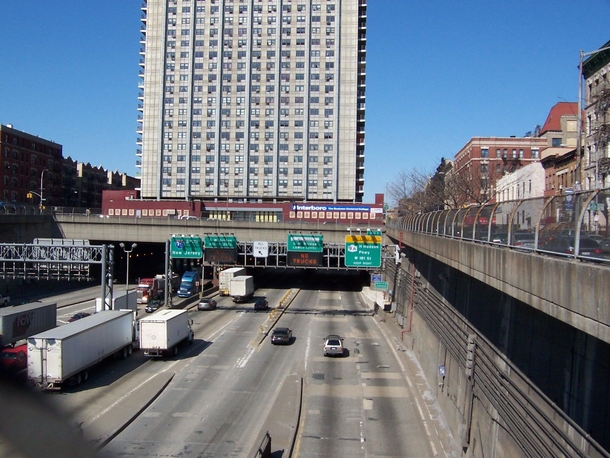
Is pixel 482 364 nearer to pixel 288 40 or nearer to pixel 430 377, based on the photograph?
pixel 430 377

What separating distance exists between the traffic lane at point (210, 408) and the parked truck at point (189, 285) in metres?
22.8

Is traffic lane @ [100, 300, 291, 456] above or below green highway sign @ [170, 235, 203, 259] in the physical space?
below

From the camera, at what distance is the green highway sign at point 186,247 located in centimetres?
4528

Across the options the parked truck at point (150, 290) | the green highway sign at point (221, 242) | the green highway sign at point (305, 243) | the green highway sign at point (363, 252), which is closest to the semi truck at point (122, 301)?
the green highway sign at point (221, 242)

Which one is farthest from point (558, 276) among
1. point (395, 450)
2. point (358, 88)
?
point (358, 88)

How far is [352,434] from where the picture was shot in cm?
2080

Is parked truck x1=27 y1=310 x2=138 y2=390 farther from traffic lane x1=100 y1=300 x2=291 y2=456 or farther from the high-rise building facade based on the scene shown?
the high-rise building facade

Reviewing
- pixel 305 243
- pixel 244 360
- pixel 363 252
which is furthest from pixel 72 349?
pixel 363 252

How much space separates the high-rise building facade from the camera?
103 m

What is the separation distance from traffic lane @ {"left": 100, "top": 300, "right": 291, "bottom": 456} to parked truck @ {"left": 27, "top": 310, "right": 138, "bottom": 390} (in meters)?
4.37

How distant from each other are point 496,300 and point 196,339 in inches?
1024

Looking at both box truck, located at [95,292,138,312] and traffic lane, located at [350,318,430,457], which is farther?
box truck, located at [95,292,138,312]

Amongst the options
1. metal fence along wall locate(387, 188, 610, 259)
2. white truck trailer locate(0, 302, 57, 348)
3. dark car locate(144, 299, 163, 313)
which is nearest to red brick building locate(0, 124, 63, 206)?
dark car locate(144, 299, 163, 313)

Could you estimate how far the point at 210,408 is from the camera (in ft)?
76.0
